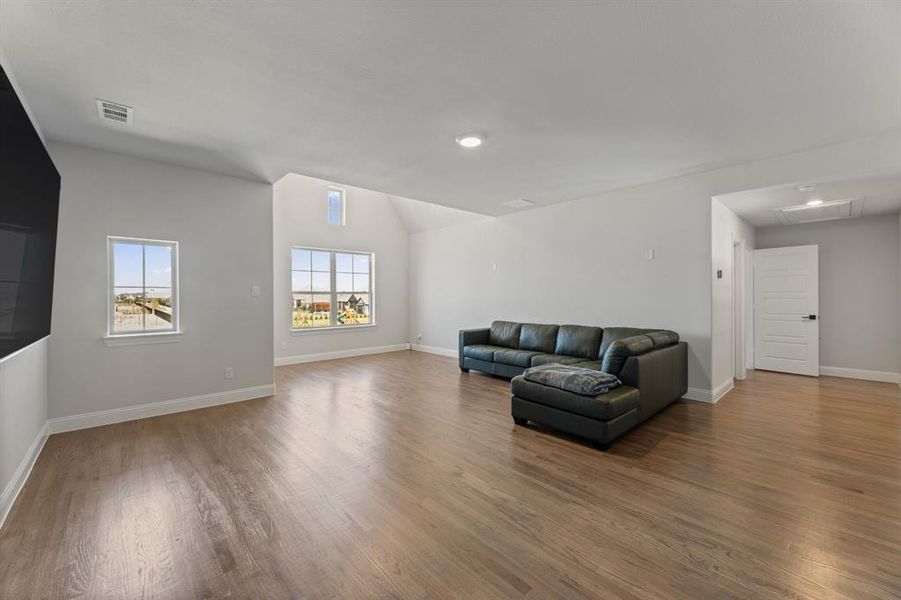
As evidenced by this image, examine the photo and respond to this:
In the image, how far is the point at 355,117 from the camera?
2973 millimetres

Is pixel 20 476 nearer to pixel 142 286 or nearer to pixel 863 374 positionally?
pixel 142 286

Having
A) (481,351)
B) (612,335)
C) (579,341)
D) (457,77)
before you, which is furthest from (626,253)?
(457,77)

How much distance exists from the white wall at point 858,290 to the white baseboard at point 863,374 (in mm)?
49

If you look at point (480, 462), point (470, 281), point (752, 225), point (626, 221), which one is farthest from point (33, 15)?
point (752, 225)

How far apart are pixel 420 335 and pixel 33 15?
23.9ft

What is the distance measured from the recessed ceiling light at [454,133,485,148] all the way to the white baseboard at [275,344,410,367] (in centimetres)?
528

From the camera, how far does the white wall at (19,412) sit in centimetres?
226

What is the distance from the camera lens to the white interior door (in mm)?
5707

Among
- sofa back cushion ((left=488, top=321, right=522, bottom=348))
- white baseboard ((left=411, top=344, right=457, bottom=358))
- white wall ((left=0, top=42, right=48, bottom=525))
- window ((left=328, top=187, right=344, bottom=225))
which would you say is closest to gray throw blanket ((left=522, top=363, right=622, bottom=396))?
sofa back cushion ((left=488, top=321, right=522, bottom=348))

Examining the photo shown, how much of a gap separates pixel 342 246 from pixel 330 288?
908mm

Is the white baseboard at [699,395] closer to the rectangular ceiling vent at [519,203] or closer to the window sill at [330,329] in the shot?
the rectangular ceiling vent at [519,203]

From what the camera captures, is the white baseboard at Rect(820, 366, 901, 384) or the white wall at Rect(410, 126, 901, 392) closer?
the white wall at Rect(410, 126, 901, 392)

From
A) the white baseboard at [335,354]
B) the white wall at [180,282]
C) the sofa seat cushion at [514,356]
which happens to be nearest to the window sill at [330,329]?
the white baseboard at [335,354]

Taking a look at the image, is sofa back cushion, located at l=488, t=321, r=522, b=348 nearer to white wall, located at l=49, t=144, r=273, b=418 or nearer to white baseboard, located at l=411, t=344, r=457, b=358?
white baseboard, located at l=411, t=344, r=457, b=358
